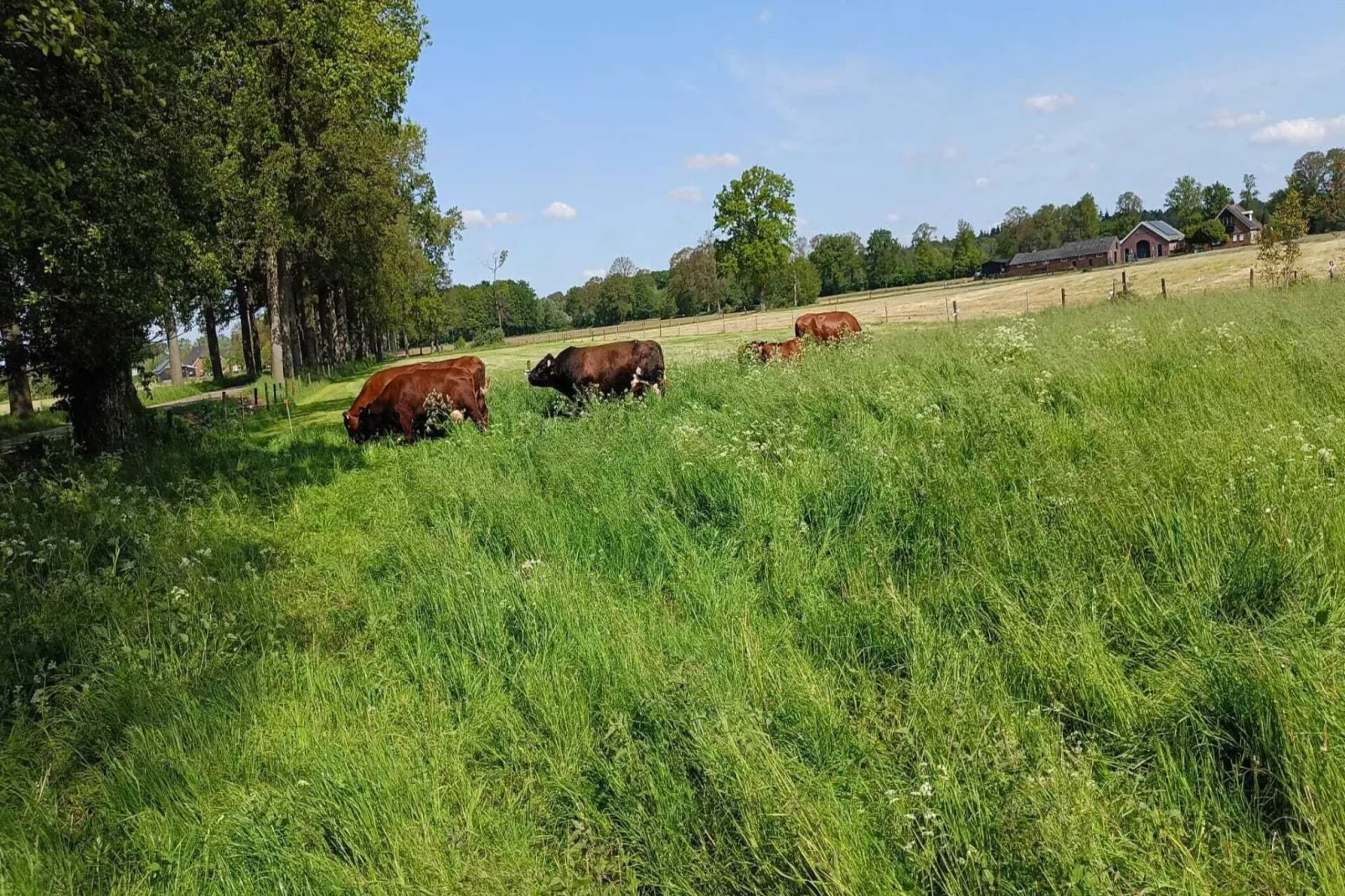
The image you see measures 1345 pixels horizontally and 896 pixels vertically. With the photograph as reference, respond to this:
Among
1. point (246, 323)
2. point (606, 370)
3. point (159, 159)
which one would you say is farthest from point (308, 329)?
point (606, 370)

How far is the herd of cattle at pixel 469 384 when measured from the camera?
12742 mm

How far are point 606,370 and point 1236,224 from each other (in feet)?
397

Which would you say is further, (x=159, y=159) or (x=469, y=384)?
(x=469, y=384)

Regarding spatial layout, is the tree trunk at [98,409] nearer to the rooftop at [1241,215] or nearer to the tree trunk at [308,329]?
the tree trunk at [308,329]

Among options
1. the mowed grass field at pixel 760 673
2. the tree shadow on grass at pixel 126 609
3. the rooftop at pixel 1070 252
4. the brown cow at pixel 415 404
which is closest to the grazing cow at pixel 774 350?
the brown cow at pixel 415 404

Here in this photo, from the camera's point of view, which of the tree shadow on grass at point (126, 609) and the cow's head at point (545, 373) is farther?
the cow's head at point (545, 373)

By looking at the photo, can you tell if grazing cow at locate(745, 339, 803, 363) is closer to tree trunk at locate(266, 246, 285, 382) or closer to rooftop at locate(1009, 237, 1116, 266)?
tree trunk at locate(266, 246, 285, 382)

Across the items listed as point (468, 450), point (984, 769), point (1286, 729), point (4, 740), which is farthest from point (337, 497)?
point (1286, 729)

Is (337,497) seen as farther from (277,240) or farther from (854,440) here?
(277,240)

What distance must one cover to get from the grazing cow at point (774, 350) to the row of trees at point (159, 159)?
9818 mm

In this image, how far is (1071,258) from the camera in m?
106

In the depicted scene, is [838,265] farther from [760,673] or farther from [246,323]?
[760,673]

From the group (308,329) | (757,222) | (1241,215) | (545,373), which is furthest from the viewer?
(1241,215)

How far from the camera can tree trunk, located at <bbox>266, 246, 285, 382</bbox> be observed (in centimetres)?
2294
